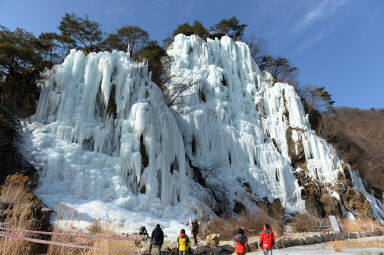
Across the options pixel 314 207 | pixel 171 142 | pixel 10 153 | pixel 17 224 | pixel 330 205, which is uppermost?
pixel 171 142

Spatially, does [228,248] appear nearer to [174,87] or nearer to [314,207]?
[314,207]

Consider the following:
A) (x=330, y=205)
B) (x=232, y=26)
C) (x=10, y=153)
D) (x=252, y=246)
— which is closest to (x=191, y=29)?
(x=232, y=26)

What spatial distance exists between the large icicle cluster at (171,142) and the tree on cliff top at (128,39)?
279 centimetres

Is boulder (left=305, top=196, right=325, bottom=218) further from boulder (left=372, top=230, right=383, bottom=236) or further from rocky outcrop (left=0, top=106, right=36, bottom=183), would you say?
rocky outcrop (left=0, top=106, right=36, bottom=183)

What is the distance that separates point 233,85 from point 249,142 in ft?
21.1

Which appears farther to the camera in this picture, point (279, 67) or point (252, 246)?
point (279, 67)

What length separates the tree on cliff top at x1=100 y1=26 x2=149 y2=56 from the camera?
2405 centimetres

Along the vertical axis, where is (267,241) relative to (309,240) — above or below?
above

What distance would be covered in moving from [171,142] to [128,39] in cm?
1409

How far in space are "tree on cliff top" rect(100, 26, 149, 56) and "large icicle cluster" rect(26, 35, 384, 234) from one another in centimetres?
279

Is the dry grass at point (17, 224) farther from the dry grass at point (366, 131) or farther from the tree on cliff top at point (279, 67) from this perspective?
the dry grass at point (366, 131)

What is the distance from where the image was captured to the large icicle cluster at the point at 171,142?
11.5 meters

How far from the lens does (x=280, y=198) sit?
19188 millimetres

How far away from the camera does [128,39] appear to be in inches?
968
